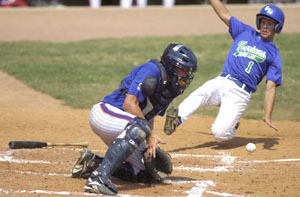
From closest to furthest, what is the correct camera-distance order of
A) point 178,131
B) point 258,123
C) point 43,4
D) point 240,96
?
point 240,96, point 178,131, point 258,123, point 43,4

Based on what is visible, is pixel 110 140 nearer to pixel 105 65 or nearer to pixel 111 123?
pixel 111 123

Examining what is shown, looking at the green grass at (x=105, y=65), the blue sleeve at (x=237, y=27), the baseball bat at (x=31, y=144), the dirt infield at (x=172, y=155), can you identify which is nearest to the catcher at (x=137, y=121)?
the dirt infield at (x=172, y=155)

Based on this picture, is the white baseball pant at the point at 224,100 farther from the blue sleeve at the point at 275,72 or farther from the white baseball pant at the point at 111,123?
the white baseball pant at the point at 111,123

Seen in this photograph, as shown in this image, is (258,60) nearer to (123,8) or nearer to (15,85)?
(15,85)

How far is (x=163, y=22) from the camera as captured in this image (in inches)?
766

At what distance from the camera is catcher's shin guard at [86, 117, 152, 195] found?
4734mm

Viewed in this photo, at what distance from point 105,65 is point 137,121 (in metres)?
8.70

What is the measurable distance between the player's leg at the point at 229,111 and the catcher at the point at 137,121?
185 centimetres

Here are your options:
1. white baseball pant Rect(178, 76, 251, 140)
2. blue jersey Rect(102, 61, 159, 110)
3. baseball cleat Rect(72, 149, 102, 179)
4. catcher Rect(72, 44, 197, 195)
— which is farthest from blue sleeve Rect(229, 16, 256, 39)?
baseball cleat Rect(72, 149, 102, 179)

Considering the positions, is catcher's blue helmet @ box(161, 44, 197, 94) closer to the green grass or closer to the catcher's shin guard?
the catcher's shin guard

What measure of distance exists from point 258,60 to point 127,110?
2.93 metres

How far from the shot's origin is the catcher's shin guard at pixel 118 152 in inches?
186

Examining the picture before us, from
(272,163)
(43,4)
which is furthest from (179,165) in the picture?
(43,4)

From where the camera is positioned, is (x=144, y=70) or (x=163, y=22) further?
(x=163, y=22)
